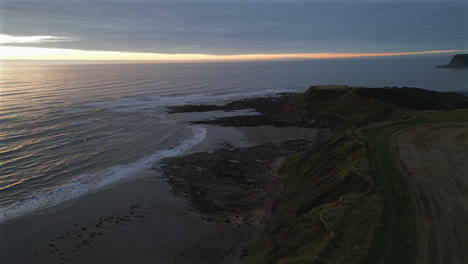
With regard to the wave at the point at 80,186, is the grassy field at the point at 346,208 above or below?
above

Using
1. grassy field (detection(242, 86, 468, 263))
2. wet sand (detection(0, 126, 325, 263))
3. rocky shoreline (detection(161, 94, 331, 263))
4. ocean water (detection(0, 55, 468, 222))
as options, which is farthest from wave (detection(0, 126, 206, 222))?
grassy field (detection(242, 86, 468, 263))

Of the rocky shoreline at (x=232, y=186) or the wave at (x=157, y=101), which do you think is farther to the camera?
the wave at (x=157, y=101)

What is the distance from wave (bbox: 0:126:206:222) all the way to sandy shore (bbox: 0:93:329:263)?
3.90ft

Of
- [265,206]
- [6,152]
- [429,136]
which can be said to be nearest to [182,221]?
[265,206]

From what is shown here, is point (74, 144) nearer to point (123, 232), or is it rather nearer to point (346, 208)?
point (123, 232)

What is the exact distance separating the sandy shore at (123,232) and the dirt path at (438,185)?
34.9 ft

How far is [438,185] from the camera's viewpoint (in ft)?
58.2

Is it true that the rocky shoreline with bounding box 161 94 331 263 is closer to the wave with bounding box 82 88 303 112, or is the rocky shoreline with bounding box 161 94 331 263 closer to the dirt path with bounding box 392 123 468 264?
the dirt path with bounding box 392 123 468 264

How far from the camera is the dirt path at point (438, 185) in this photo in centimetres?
1262

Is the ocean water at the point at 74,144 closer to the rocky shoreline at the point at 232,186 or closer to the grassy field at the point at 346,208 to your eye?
the rocky shoreline at the point at 232,186

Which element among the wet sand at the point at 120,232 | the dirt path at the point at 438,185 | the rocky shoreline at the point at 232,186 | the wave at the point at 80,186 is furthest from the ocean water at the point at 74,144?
the dirt path at the point at 438,185

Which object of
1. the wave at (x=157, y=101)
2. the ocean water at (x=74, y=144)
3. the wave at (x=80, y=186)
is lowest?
the wave at (x=80, y=186)

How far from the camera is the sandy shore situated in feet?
62.2

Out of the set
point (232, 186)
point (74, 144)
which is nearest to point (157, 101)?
point (74, 144)
